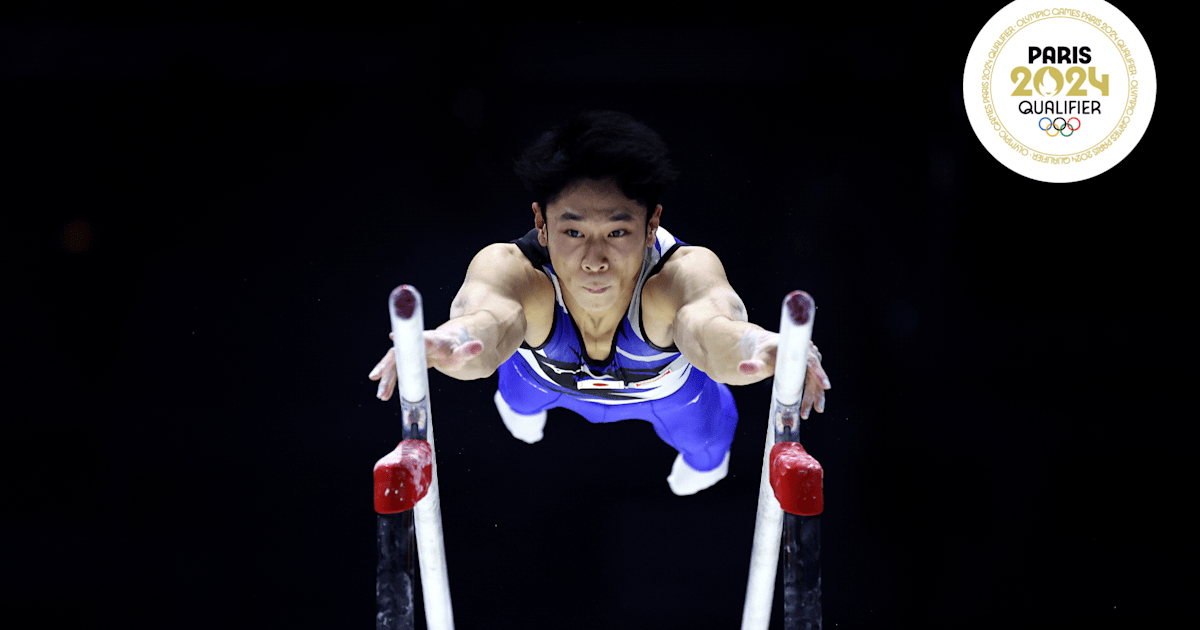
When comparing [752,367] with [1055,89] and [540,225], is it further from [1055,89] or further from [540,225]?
[1055,89]

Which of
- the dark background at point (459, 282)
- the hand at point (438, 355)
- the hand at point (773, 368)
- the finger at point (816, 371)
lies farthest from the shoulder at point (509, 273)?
the dark background at point (459, 282)

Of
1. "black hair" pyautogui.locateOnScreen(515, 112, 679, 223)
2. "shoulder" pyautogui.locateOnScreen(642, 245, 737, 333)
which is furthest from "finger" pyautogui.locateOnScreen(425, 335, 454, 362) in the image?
"shoulder" pyautogui.locateOnScreen(642, 245, 737, 333)

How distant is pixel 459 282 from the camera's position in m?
3.15

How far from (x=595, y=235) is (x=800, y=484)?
2.85 feet

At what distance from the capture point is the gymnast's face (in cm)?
183

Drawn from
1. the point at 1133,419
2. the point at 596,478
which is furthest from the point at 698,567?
the point at 1133,419

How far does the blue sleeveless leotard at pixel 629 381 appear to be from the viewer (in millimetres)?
2148

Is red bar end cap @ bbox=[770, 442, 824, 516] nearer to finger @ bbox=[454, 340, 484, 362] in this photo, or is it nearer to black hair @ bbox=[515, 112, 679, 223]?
finger @ bbox=[454, 340, 484, 362]

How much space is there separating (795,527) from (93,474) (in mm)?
3047

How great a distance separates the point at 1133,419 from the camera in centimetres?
318

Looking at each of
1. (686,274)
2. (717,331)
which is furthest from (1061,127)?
(717,331)

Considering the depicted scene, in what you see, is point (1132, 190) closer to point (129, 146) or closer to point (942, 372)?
point (942, 372)

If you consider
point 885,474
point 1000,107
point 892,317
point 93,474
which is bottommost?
point 885,474

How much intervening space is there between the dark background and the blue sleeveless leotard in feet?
2.00
